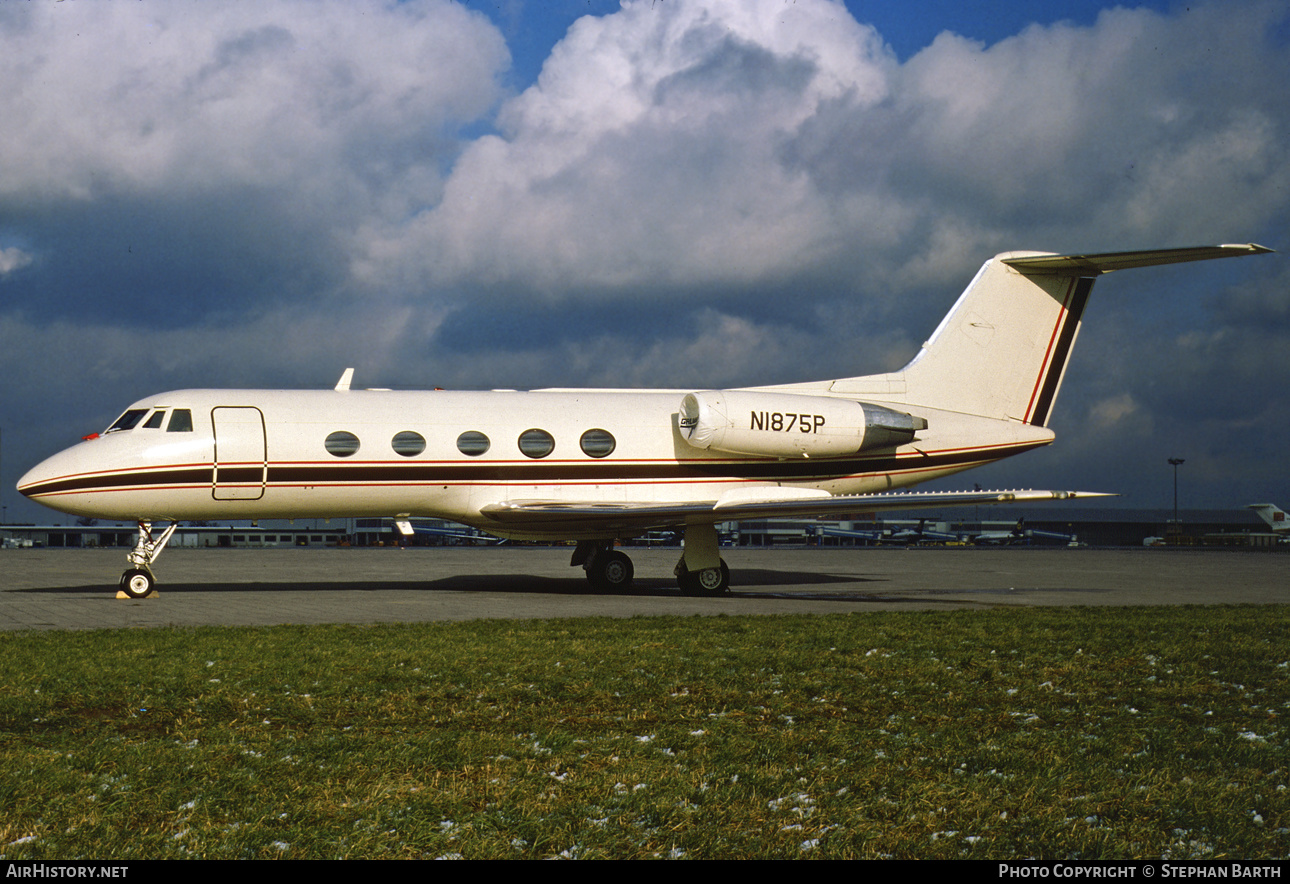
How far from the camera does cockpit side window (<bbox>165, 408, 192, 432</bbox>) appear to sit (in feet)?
57.0

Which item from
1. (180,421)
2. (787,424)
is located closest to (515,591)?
(787,424)

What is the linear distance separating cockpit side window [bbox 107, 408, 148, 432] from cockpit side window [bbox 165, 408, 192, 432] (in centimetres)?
51

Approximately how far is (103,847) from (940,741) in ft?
13.9

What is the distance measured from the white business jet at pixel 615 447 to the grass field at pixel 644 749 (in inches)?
291

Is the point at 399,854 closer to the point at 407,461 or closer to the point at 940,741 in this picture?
the point at 940,741

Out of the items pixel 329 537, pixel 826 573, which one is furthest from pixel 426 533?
pixel 826 573

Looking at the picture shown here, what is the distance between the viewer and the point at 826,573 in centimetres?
2728

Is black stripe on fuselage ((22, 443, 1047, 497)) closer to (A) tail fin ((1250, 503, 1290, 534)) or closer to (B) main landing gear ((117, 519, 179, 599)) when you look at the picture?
(B) main landing gear ((117, 519, 179, 599))

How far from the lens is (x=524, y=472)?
729 inches

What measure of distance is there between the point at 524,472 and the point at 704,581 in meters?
3.72

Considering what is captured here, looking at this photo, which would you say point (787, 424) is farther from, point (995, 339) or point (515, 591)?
point (515, 591)

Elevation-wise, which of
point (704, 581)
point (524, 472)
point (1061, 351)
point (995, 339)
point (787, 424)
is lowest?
point (704, 581)

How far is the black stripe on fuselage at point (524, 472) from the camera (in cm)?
1703

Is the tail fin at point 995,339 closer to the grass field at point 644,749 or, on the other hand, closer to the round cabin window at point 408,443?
the round cabin window at point 408,443
